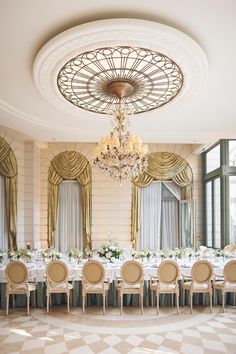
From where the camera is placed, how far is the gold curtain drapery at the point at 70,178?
37.3 ft

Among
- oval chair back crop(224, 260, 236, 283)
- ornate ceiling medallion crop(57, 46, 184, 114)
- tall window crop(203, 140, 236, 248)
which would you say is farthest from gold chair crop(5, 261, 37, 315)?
tall window crop(203, 140, 236, 248)

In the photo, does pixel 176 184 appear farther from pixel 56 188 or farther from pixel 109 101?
pixel 109 101

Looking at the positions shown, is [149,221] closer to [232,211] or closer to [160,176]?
[160,176]

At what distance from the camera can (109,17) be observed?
3893 mm

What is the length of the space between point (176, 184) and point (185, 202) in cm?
67

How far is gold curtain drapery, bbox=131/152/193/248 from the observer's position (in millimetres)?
11461

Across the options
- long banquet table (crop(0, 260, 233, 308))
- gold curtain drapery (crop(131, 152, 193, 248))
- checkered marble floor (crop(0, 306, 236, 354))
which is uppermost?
gold curtain drapery (crop(131, 152, 193, 248))

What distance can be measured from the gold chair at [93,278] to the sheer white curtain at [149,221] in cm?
502

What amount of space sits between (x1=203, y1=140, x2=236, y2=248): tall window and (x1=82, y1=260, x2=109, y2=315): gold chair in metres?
4.47

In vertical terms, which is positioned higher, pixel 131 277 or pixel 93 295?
pixel 131 277

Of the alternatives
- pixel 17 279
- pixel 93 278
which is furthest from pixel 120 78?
pixel 17 279

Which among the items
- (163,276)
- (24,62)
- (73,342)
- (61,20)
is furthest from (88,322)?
(61,20)

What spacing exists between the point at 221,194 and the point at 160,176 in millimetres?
2154

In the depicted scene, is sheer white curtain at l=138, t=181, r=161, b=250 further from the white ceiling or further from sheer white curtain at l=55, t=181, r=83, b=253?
the white ceiling
